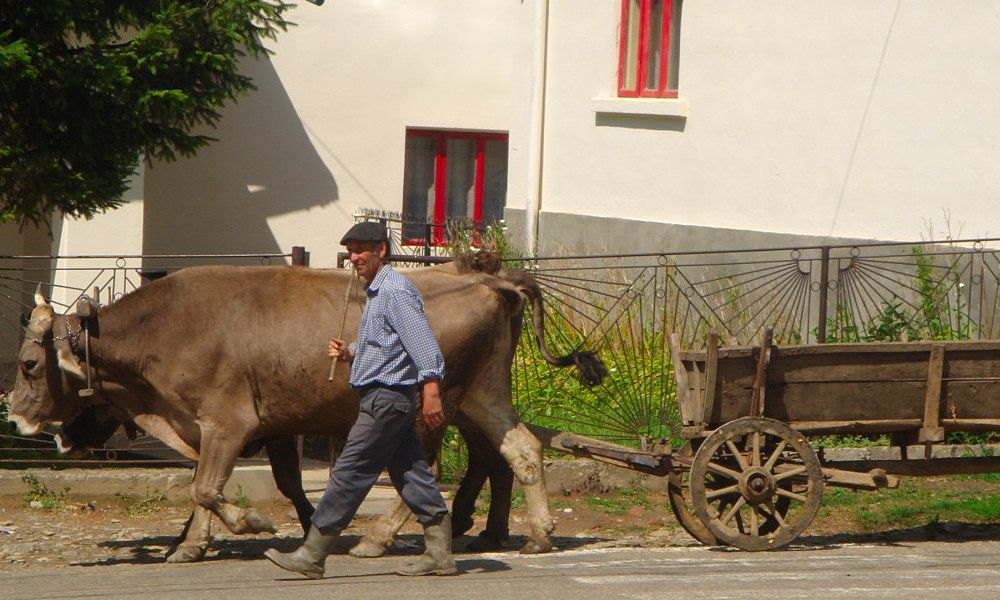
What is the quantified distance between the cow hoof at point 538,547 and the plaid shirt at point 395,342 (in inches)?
65.6

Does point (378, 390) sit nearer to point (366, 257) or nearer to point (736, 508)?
point (366, 257)

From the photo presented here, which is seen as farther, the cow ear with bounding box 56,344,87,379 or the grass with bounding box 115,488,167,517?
the grass with bounding box 115,488,167,517

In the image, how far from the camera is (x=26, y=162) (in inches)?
443

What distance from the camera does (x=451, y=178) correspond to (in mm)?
18750

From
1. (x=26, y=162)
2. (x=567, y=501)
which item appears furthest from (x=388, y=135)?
(x=567, y=501)

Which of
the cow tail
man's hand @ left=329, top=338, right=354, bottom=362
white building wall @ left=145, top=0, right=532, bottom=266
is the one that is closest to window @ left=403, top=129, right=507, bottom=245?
white building wall @ left=145, top=0, right=532, bottom=266

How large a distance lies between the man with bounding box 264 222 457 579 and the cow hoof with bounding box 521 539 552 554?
1.20 meters

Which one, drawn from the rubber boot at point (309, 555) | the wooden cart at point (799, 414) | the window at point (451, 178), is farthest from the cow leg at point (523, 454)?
the window at point (451, 178)

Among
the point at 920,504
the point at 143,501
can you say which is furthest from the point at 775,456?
the point at 143,501

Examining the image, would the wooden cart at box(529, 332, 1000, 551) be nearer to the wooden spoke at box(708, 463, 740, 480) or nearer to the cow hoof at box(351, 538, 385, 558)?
the wooden spoke at box(708, 463, 740, 480)

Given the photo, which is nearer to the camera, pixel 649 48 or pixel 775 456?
pixel 775 456

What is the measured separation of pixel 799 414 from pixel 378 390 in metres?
2.66

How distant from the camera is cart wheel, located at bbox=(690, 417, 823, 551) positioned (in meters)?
8.22

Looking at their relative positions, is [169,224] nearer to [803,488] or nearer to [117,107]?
[117,107]
